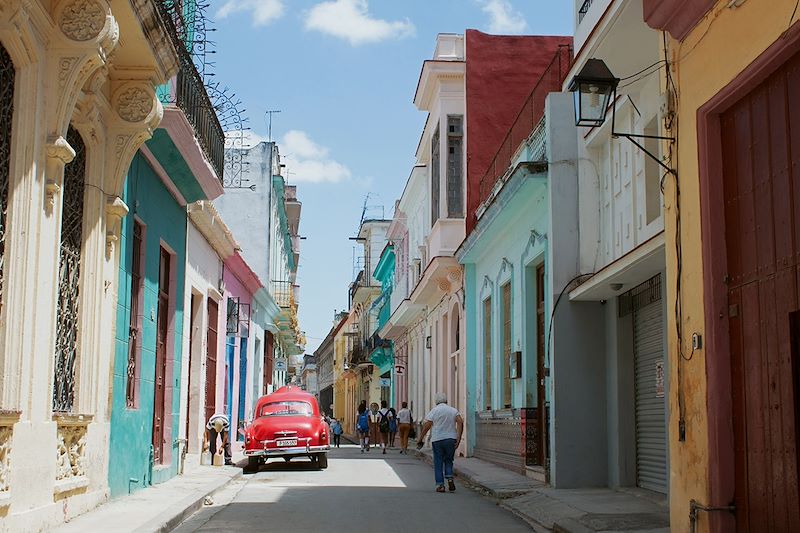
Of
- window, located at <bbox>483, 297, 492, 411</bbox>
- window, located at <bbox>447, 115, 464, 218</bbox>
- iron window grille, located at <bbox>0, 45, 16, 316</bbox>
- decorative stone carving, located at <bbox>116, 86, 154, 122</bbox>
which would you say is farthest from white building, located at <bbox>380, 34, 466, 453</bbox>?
iron window grille, located at <bbox>0, 45, 16, 316</bbox>

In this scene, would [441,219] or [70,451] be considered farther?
[441,219]

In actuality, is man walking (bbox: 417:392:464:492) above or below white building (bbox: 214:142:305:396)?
below

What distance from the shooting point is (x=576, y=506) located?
11.9m

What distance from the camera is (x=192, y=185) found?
15953 mm

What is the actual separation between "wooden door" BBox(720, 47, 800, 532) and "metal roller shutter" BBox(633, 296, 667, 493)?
447cm

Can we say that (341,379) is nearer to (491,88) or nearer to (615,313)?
(491,88)

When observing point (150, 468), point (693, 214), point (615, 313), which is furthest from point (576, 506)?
point (150, 468)

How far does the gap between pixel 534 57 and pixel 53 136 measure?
16.5 m

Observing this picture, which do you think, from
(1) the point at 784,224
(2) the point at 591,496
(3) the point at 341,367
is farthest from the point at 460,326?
(3) the point at 341,367

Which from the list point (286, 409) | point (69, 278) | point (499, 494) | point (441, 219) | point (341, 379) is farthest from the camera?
point (341, 379)

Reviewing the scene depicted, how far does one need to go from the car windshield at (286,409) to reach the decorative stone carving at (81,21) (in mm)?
13780

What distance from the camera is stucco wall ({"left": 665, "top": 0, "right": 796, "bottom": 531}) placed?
26.2ft

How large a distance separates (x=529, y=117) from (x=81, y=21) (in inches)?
422

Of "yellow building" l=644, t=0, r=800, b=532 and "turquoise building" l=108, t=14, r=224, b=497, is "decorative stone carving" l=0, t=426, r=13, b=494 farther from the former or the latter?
"yellow building" l=644, t=0, r=800, b=532
